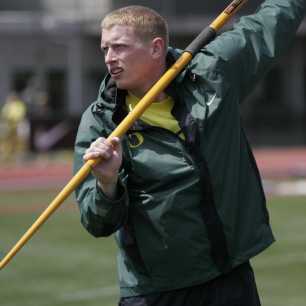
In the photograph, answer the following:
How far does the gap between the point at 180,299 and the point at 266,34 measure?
3.81 ft

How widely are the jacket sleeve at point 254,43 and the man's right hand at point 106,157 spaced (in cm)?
62

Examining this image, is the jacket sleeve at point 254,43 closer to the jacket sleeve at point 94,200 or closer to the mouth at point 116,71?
the mouth at point 116,71

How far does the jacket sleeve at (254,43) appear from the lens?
4078 millimetres

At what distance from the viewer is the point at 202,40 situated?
4.04 m

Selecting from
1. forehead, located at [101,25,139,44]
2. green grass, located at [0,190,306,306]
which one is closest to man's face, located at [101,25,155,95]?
forehead, located at [101,25,139,44]

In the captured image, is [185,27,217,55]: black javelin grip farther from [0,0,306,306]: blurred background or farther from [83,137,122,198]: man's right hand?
[0,0,306,306]: blurred background

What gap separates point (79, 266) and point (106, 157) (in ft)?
21.0

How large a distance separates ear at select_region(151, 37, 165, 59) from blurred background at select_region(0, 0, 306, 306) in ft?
14.6

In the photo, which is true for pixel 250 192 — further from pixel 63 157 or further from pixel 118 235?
pixel 63 157

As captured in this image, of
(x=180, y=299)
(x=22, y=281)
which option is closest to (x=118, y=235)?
(x=180, y=299)

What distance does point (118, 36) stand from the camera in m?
3.90

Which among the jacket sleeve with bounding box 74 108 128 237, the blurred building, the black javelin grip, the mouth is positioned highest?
the black javelin grip

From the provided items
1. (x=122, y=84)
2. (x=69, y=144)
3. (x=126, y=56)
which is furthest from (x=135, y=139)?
(x=69, y=144)

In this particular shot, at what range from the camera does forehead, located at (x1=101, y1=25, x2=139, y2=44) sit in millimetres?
3893
